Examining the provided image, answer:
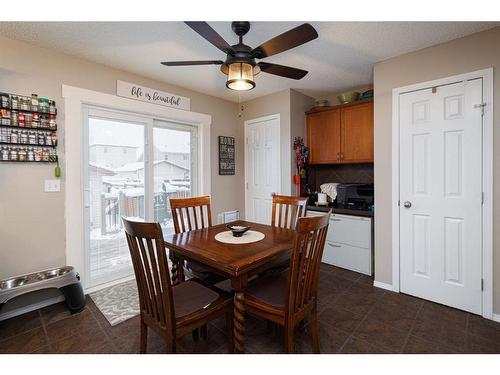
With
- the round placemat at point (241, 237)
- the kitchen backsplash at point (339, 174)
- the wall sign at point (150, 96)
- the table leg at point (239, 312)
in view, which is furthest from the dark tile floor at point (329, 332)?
the wall sign at point (150, 96)

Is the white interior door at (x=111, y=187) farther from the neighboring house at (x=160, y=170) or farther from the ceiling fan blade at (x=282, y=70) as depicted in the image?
the ceiling fan blade at (x=282, y=70)

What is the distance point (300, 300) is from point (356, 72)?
267cm

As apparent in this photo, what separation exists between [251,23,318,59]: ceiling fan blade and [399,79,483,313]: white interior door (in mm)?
1554

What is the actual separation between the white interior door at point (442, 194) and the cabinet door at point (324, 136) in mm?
982

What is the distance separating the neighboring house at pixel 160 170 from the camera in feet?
9.36

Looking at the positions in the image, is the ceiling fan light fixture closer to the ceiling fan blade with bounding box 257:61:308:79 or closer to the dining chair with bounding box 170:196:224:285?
the ceiling fan blade with bounding box 257:61:308:79

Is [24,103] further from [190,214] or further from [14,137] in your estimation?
[190,214]

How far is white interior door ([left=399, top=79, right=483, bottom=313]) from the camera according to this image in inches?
81.0

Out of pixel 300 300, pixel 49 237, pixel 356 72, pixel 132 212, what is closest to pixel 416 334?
pixel 300 300

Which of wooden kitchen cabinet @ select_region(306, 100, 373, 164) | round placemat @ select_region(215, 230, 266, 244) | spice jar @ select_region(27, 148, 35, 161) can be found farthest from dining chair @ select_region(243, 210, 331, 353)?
spice jar @ select_region(27, 148, 35, 161)

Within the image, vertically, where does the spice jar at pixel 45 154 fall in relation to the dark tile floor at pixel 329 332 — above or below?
above

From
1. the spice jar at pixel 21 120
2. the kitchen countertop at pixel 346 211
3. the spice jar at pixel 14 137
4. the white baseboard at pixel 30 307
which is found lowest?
the white baseboard at pixel 30 307

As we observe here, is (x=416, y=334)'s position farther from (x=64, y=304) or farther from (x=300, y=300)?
(x=64, y=304)

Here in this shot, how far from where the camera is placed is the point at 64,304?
7.59ft
